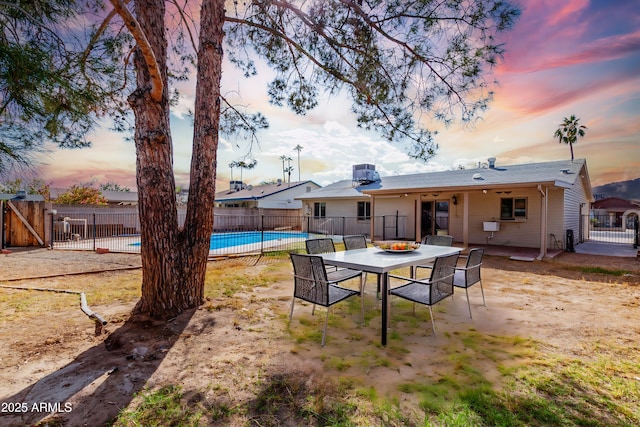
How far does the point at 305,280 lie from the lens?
→ 343 centimetres

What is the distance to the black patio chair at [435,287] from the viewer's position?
10.4 ft

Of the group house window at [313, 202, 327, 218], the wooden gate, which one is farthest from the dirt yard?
house window at [313, 202, 327, 218]

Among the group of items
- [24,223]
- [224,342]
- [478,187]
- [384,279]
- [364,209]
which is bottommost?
[224,342]

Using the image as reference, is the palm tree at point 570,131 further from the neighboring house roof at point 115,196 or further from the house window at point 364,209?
the neighboring house roof at point 115,196

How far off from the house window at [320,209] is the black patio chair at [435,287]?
14.4m

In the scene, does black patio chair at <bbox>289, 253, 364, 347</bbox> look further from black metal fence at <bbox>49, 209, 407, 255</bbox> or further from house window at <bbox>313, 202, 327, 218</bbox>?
house window at <bbox>313, 202, 327, 218</bbox>

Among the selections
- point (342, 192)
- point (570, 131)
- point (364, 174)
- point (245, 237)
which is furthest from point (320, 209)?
point (570, 131)

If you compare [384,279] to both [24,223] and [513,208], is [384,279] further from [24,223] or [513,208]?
[24,223]

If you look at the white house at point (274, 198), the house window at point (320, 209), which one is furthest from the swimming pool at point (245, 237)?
the white house at point (274, 198)

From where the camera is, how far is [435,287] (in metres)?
3.28

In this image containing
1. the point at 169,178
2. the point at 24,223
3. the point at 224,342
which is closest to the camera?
the point at 224,342

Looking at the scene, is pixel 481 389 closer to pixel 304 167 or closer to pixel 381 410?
pixel 381 410

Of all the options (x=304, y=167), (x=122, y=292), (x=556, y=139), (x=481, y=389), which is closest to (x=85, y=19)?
(x=122, y=292)

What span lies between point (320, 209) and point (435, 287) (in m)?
15.1
